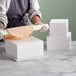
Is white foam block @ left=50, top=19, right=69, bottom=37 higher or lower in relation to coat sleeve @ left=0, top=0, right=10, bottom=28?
lower

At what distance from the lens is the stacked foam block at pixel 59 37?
1.41 metres

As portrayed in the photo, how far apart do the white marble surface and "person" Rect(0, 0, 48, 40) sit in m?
0.22

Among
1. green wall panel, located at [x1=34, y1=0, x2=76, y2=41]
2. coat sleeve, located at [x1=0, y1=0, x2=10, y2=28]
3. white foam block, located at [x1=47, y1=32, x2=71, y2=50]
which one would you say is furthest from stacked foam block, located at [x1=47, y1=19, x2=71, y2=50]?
green wall panel, located at [x1=34, y1=0, x2=76, y2=41]

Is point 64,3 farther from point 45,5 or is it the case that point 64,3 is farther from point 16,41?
point 16,41

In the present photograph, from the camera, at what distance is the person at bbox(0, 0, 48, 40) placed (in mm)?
1407

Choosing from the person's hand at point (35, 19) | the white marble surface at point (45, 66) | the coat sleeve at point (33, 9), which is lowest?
the white marble surface at point (45, 66)

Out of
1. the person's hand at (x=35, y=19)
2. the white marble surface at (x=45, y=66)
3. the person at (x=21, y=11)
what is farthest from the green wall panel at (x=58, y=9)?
the white marble surface at (x=45, y=66)

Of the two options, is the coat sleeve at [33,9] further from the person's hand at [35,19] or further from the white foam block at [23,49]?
the white foam block at [23,49]

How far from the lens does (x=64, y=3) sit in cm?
199

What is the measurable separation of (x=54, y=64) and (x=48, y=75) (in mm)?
144

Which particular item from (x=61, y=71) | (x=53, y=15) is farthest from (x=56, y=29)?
(x=53, y=15)

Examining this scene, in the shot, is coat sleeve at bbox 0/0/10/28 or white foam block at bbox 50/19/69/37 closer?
coat sleeve at bbox 0/0/10/28

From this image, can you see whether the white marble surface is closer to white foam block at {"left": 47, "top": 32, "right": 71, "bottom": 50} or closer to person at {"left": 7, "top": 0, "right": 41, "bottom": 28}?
white foam block at {"left": 47, "top": 32, "right": 71, "bottom": 50}

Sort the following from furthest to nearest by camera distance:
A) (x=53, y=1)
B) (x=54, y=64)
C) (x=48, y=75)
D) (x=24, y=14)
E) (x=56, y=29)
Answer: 1. (x=53, y=1)
2. (x=24, y=14)
3. (x=56, y=29)
4. (x=54, y=64)
5. (x=48, y=75)
